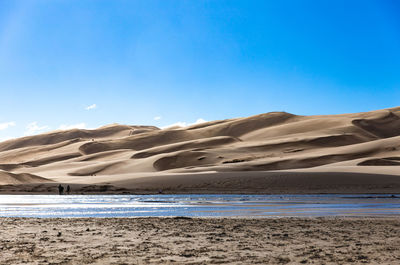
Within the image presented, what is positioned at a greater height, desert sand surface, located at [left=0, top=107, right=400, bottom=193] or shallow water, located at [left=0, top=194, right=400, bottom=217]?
desert sand surface, located at [left=0, top=107, right=400, bottom=193]

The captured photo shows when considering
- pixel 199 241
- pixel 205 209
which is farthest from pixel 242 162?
pixel 199 241

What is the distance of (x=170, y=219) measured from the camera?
703 inches

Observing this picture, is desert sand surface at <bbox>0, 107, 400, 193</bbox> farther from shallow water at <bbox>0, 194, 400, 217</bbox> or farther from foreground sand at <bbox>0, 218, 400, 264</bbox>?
foreground sand at <bbox>0, 218, 400, 264</bbox>

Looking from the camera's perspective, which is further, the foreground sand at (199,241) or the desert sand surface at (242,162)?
the desert sand surface at (242,162)

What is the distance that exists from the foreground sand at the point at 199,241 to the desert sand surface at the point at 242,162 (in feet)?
78.0

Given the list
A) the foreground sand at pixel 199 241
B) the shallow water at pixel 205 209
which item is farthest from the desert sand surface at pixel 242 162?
the foreground sand at pixel 199 241

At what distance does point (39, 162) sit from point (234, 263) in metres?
121

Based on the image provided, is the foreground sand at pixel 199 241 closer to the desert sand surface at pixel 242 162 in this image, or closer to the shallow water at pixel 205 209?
the shallow water at pixel 205 209

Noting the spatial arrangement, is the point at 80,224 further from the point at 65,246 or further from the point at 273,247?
the point at 273,247

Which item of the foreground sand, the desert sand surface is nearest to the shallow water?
the foreground sand

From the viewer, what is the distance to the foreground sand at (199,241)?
33.1 ft

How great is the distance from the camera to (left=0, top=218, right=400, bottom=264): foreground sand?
33.1ft

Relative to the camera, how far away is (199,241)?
41.2 ft

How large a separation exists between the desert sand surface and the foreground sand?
936 inches
